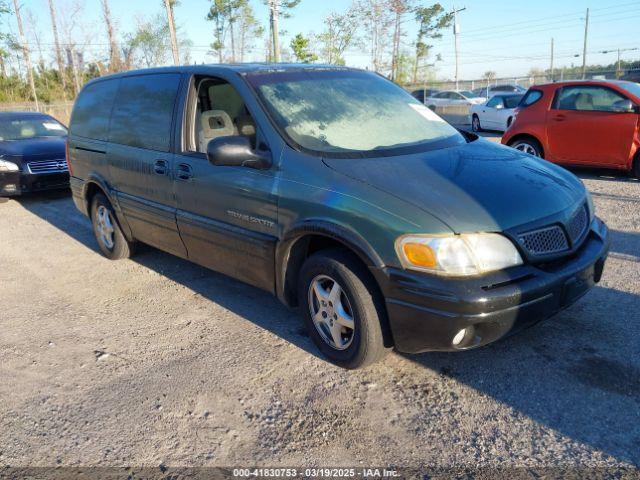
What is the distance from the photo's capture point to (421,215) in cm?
276

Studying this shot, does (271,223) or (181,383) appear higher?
(271,223)

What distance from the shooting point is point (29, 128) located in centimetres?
1028

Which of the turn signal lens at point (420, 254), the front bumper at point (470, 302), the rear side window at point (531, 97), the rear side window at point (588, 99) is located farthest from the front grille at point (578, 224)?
the rear side window at point (531, 97)

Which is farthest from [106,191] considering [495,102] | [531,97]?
[495,102]

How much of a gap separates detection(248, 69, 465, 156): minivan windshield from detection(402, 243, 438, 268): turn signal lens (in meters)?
0.87

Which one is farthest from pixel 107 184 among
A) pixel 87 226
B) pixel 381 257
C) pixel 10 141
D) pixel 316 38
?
pixel 316 38

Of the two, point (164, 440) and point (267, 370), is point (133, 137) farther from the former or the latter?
point (164, 440)

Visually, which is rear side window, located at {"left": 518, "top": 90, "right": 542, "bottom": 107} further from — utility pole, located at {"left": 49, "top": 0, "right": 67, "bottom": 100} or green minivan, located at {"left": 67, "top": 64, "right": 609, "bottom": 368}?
utility pole, located at {"left": 49, "top": 0, "right": 67, "bottom": 100}

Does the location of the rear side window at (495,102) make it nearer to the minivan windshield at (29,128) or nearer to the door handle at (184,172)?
the minivan windshield at (29,128)

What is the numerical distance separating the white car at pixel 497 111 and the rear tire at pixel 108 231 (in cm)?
1378

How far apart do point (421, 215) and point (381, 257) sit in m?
0.30

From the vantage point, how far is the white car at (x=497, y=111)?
1670cm

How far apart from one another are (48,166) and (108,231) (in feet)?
14.6

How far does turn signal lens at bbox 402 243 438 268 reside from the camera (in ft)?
8.81
